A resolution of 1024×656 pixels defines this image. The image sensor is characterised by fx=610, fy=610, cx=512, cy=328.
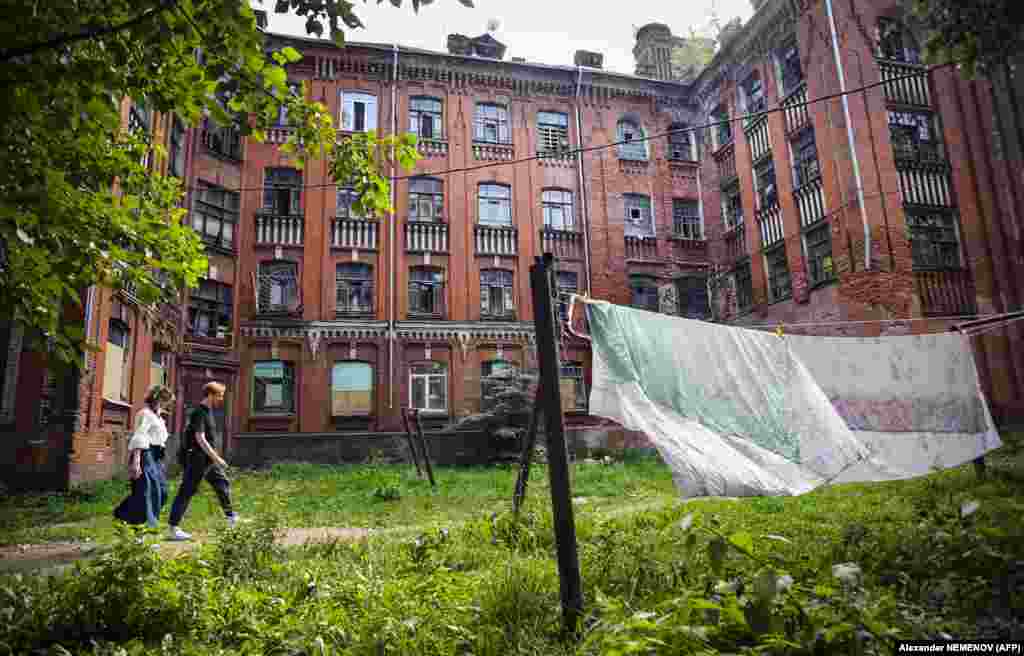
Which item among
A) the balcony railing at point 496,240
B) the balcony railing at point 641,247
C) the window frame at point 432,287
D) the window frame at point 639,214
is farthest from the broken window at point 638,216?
the window frame at point 432,287

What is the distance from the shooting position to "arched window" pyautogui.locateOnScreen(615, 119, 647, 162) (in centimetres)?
2244

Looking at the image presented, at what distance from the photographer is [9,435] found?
35.4 feet

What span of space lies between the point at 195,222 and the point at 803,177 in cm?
1764

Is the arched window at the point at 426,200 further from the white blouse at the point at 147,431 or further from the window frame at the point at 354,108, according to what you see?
the white blouse at the point at 147,431

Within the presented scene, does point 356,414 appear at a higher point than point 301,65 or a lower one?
lower

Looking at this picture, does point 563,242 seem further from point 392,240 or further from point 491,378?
point 392,240

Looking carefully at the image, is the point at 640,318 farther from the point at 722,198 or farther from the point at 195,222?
the point at 722,198

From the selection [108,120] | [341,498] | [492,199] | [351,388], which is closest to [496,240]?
[492,199]

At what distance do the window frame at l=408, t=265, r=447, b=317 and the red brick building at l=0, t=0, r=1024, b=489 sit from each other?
5 centimetres

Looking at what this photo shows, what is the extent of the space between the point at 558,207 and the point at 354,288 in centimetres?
762

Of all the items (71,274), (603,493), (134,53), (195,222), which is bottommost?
(603,493)

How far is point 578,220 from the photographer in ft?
70.7

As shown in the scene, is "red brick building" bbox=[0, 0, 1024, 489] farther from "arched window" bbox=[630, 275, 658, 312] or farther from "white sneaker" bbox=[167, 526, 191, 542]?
"white sneaker" bbox=[167, 526, 191, 542]

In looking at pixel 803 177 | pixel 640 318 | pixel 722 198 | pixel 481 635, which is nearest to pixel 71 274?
pixel 481 635
